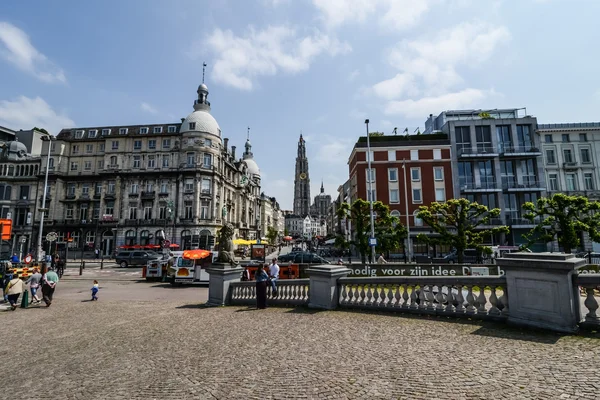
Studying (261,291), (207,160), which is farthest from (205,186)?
(261,291)

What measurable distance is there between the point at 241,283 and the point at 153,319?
3.27m

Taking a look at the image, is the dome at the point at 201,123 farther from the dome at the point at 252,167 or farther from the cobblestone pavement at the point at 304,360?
the cobblestone pavement at the point at 304,360

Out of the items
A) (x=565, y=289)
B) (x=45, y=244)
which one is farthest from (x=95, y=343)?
(x=45, y=244)

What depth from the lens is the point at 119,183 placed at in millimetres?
50062

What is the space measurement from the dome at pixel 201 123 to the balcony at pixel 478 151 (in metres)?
A: 38.4

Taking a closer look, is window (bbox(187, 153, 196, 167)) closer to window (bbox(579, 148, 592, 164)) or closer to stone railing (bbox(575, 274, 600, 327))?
stone railing (bbox(575, 274, 600, 327))

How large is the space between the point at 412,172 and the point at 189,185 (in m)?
34.2

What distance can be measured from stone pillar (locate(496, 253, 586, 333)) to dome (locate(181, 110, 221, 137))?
49551 millimetres

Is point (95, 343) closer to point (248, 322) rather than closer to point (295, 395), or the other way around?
point (248, 322)

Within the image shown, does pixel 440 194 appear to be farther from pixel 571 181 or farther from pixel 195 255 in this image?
pixel 195 255

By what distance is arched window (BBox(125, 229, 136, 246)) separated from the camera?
48.0 metres

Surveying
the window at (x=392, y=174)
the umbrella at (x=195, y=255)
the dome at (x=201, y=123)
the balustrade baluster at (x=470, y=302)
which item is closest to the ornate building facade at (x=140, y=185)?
the dome at (x=201, y=123)

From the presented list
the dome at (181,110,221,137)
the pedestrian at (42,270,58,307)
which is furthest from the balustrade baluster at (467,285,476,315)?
the dome at (181,110,221,137)

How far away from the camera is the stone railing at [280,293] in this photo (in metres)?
10.5
